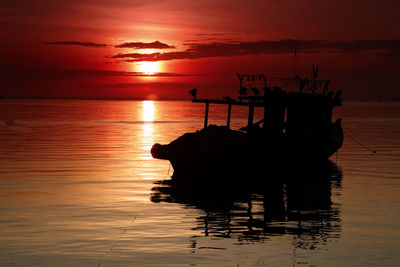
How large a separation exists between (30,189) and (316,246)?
16.3 meters

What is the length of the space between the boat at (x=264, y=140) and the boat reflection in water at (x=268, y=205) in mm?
1635

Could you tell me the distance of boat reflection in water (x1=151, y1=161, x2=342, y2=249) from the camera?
59.9 ft

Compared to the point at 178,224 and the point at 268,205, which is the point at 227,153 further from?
the point at 178,224

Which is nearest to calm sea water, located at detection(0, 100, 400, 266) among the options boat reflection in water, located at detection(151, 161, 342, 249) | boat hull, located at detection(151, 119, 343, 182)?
boat reflection in water, located at detection(151, 161, 342, 249)

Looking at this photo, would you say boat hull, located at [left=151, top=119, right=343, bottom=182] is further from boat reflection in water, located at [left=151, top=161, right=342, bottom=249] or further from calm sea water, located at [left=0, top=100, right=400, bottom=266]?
calm sea water, located at [left=0, top=100, right=400, bottom=266]

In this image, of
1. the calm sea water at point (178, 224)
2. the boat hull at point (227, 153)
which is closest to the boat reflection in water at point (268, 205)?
the calm sea water at point (178, 224)

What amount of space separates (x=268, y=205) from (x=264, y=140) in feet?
51.1

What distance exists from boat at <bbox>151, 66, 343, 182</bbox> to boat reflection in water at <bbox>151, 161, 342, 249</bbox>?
1.64 meters

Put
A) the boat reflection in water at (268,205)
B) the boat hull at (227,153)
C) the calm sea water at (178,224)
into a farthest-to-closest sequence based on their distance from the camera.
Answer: the boat hull at (227,153), the boat reflection in water at (268,205), the calm sea water at (178,224)

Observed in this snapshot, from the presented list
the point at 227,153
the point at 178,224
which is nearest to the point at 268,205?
the point at 178,224

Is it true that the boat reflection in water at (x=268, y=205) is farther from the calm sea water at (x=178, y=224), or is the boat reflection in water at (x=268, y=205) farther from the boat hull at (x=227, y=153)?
the boat hull at (x=227, y=153)

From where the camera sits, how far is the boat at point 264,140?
113 feet

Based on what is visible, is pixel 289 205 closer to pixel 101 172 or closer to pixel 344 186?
pixel 344 186

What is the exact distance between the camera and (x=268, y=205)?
24.1 metres
